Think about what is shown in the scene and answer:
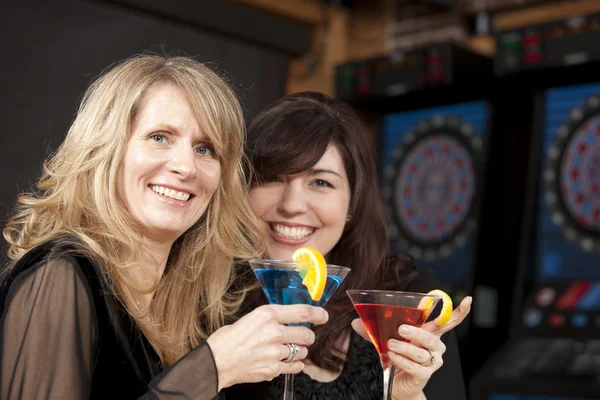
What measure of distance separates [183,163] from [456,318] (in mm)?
691

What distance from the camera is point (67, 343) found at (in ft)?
4.91

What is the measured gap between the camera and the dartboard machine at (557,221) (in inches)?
125

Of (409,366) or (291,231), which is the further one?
(291,231)

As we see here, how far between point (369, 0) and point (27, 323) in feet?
11.7

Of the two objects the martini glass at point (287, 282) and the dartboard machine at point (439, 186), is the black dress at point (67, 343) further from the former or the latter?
the dartboard machine at point (439, 186)

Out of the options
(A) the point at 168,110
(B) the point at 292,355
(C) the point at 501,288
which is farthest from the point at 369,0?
(B) the point at 292,355

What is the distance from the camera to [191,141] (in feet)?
6.06

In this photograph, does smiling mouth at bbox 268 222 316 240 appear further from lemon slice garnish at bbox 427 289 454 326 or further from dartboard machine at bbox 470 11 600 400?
dartboard machine at bbox 470 11 600 400

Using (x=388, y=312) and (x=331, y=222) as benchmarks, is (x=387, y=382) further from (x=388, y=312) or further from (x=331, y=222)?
(x=331, y=222)

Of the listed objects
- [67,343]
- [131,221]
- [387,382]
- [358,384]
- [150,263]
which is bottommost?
[358,384]

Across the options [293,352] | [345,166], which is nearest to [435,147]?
[345,166]

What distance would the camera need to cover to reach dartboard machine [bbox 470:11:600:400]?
3.17 metres

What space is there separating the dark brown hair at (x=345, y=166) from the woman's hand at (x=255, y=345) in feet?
2.05

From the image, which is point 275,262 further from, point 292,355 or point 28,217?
point 28,217
